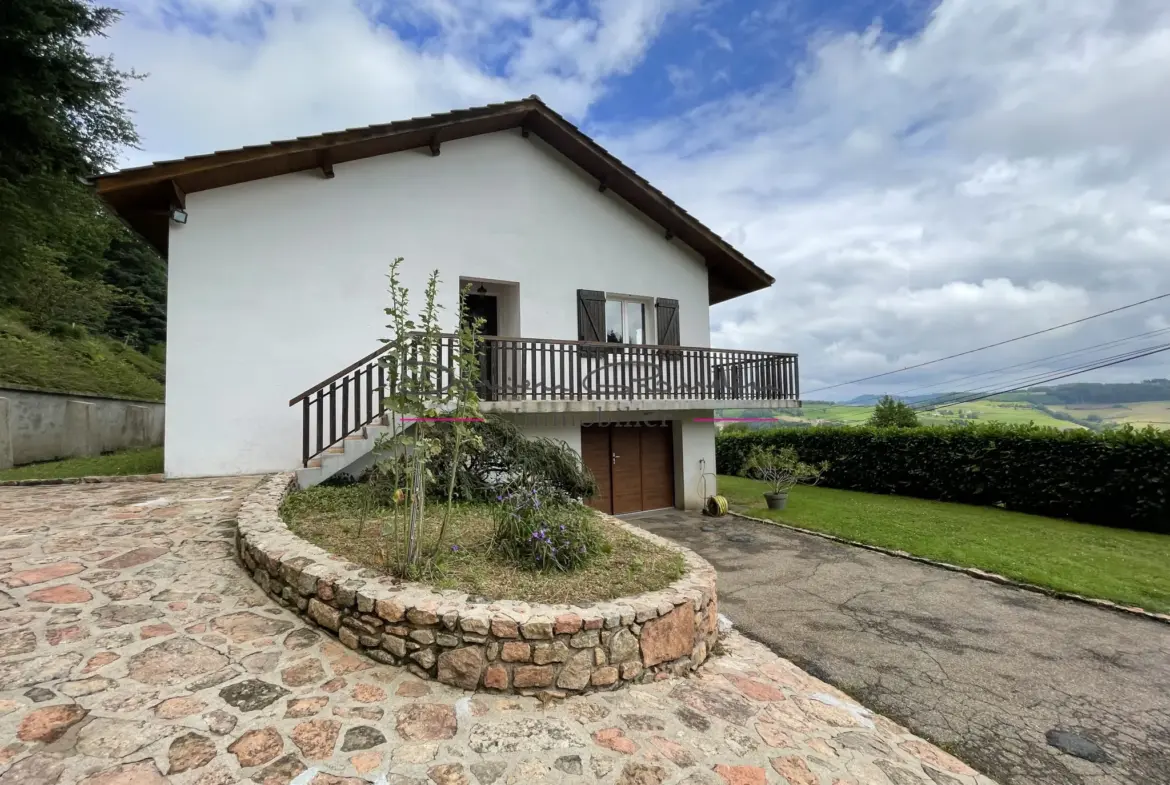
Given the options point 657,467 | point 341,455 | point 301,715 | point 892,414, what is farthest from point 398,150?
point 892,414

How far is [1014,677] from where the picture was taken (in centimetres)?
417

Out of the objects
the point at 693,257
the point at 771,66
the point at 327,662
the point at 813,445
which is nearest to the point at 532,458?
the point at 327,662

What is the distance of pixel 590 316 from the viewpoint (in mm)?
10383

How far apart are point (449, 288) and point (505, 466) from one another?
12.5ft

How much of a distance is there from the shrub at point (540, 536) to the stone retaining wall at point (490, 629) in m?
0.80

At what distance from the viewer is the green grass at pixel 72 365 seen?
997 cm

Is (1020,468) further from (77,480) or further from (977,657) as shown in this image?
(77,480)

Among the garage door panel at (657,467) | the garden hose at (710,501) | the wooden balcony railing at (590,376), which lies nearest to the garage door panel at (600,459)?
the garage door panel at (657,467)

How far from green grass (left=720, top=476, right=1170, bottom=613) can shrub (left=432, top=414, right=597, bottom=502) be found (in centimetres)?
475

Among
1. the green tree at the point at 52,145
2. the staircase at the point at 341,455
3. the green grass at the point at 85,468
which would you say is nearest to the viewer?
the staircase at the point at 341,455

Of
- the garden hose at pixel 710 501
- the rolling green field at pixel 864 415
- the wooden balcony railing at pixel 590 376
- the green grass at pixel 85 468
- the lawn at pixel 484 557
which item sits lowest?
the garden hose at pixel 710 501

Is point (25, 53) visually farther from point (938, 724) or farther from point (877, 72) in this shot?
point (938, 724)

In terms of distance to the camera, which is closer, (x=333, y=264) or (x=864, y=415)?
Answer: (x=333, y=264)

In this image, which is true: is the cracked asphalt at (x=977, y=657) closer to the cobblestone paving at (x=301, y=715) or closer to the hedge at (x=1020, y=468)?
the cobblestone paving at (x=301, y=715)
